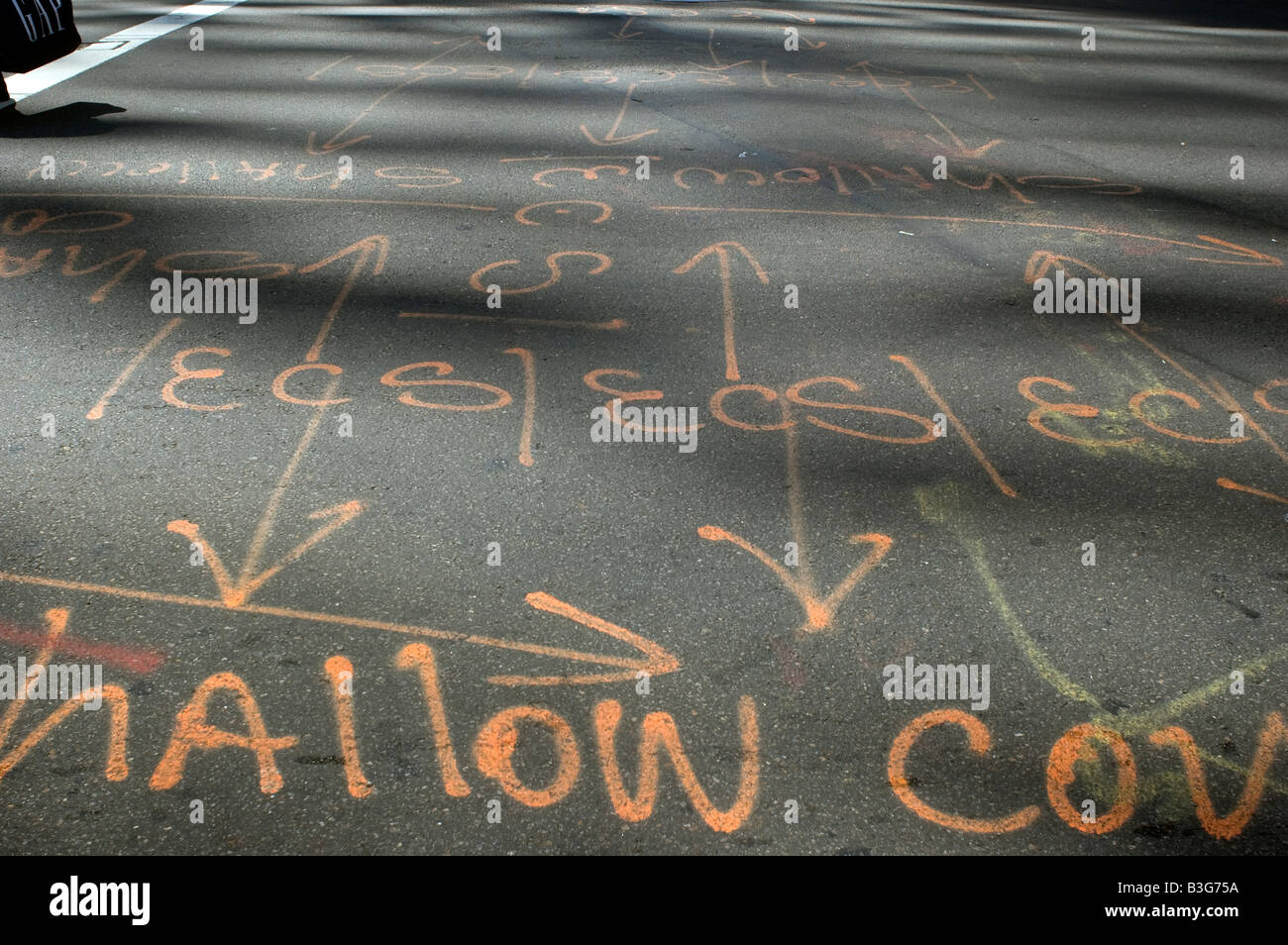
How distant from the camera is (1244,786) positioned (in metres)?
2.30

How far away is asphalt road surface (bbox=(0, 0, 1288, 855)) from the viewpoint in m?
2.27

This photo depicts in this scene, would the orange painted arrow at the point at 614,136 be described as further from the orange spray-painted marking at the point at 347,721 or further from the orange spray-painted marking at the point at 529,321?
the orange spray-painted marking at the point at 347,721

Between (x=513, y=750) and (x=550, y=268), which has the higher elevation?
(x=550, y=268)

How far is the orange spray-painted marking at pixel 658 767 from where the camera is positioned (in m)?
2.21

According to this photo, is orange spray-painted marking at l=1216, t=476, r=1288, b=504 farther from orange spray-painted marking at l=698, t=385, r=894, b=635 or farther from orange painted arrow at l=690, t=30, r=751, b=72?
orange painted arrow at l=690, t=30, r=751, b=72

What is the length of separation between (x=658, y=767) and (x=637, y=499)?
1.06 meters

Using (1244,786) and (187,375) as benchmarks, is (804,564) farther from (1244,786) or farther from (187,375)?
(187,375)

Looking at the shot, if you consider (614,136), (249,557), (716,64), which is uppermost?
(716,64)

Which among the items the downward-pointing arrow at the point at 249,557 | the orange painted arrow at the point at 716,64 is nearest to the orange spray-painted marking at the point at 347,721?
the downward-pointing arrow at the point at 249,557

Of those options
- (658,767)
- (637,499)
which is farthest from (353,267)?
(658,767)

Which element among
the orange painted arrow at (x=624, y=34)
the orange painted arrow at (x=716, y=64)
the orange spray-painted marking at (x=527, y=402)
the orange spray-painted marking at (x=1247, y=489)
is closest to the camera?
the orange spray-painted marking at (x=1247, y=489)

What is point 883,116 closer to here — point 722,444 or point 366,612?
point 722,444

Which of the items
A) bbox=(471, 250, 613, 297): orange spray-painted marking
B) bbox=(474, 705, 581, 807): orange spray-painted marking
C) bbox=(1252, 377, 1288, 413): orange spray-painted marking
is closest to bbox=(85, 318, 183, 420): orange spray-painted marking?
bbox=(471, 250, 613, 297): orange spray-painted marking

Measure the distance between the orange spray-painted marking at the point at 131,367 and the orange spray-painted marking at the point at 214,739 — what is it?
1.55m
